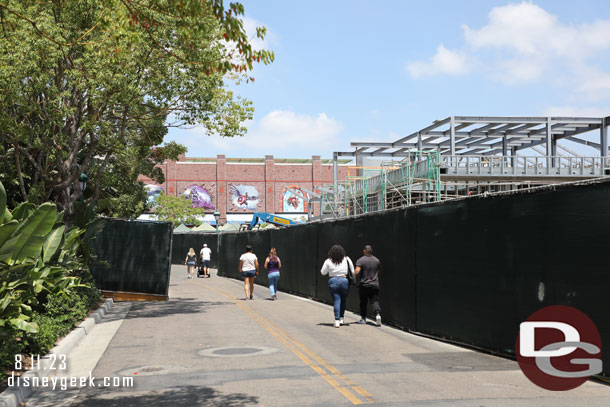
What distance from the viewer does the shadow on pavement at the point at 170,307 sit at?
1812 cm

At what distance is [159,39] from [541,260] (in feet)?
40.8

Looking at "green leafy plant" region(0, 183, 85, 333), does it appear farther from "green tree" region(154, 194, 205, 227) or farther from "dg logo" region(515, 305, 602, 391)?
"green tree" region(154, 194, 205, 227)

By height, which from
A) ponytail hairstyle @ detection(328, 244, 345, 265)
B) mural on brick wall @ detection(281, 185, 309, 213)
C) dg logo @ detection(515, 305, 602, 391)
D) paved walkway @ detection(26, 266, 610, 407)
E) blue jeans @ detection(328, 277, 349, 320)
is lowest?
paved walkway @ detection(26, 266, 610, 407)

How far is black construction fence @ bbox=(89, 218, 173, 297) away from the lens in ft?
70.1

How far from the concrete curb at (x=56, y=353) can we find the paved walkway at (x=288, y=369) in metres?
0.19

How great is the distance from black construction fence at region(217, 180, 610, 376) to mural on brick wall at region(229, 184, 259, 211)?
259ft

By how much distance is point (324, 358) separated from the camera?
412 inches

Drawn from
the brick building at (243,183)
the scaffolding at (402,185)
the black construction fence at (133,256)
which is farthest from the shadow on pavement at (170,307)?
the brick building at (243,183)

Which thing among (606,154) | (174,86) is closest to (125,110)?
(174,86)

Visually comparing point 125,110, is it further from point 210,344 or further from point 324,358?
point 324,358

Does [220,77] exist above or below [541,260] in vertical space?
above

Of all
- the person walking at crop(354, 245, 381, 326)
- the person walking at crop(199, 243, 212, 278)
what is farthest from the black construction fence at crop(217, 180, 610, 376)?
the person walking at crop(199, 243, 212, 278)

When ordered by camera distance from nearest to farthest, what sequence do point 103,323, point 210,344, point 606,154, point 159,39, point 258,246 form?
point 210,344 < point 103,323 < point 159,39 < point 258,246 < point 606,154

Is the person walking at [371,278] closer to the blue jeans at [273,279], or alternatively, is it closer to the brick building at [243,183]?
the blue jeans at [273,279]
